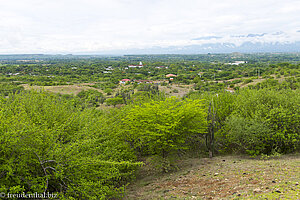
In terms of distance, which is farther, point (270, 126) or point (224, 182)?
point (270, 126)

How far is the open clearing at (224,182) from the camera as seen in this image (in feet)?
28.0

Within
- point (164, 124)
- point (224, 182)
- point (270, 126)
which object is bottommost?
point (224, 182)

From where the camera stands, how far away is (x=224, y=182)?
34.4 ft

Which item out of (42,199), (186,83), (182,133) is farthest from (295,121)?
(186,83)

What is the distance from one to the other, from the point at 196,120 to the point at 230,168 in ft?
12.8

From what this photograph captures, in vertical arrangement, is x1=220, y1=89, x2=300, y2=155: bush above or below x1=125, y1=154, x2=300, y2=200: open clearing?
above

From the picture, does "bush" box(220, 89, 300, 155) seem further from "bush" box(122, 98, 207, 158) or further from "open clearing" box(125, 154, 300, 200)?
"bush" box(122, 98, 207, 158)

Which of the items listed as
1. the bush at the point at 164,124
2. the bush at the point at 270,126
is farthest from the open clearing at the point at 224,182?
the bush at the point at 164,124

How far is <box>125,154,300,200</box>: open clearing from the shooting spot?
8539 mm

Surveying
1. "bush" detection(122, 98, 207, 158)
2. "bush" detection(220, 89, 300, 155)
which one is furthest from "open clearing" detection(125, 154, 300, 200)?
"bush" detection(122, 98, 207, 158)

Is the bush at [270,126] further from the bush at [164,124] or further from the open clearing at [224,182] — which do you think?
the bush at [164,124]

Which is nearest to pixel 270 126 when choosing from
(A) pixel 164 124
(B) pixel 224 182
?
(B) pixel 224 182

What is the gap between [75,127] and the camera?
11.6 metres

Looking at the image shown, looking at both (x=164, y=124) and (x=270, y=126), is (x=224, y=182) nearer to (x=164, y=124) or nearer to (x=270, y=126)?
(x=164, y=124)
